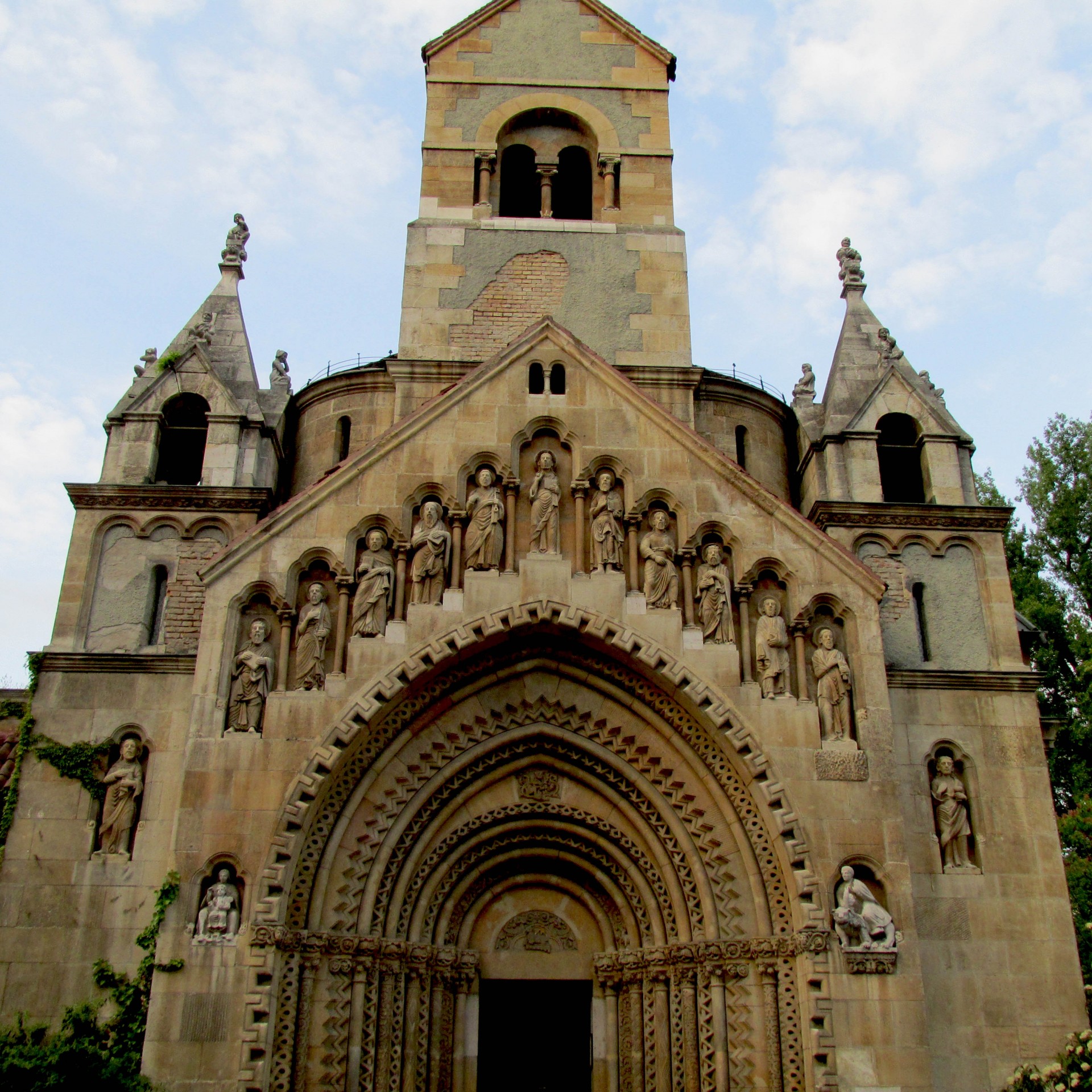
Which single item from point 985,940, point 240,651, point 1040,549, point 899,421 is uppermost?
point 1040,549

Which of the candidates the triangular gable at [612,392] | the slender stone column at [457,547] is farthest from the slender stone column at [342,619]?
the slender stone column at [457,547]

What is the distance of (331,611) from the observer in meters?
15.9

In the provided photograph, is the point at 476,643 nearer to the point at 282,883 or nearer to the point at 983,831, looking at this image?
the point at 282,883

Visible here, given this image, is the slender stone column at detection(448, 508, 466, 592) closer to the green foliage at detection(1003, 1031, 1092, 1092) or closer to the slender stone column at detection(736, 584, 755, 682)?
the slender stone column at detection(736, 584, 755, 682)

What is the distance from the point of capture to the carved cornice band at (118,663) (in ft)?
55.7

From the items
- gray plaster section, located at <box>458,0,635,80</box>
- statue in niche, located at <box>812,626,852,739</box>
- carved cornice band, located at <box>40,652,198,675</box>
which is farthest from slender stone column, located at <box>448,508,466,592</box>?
gray plaster section, located at <box>458,0,635,80</box>

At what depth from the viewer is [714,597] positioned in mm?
16031

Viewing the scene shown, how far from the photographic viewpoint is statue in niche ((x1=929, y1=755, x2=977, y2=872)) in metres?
16.2

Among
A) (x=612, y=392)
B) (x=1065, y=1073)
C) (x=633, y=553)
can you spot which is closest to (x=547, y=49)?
(x=612, y=392)

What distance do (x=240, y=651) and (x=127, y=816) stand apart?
284cm

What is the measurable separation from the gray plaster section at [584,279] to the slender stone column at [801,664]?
22.5 feet

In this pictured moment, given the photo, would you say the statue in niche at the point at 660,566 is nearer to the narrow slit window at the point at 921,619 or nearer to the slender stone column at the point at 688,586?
the slender stone column at the point at 688,586

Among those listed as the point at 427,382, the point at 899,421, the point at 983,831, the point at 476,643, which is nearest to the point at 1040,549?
A: the point at 899,421

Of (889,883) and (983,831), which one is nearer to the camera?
(889,883)
